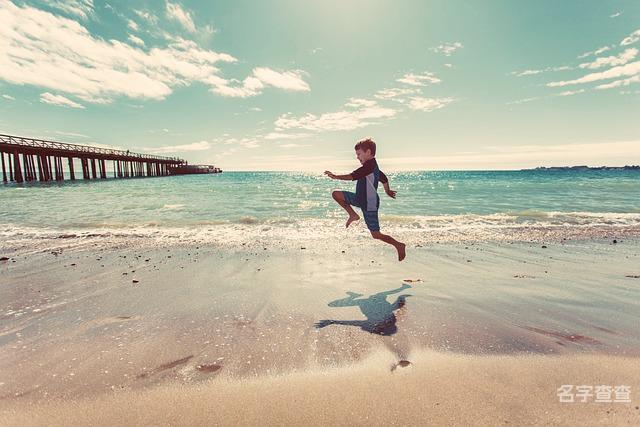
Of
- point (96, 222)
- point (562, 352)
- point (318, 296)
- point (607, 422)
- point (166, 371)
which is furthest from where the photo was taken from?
point (96, 222)

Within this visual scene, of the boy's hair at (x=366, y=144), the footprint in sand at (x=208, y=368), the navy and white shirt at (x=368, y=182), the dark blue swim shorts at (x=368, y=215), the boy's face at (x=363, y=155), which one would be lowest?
the footprint in sand at (x=208, y=368)

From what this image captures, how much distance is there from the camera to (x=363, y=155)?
5.01 metres

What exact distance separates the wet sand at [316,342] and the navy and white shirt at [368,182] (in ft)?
4.12

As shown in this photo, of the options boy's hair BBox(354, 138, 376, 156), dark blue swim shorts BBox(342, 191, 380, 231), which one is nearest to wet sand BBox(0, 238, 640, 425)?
dark blue swim shorts BBox(342, 191, 380, 231)

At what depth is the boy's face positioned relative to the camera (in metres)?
5.00

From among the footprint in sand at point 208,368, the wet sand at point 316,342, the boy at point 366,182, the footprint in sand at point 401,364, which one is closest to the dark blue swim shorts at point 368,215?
the boy at point 366,182

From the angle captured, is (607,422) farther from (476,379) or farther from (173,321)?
(173,321)

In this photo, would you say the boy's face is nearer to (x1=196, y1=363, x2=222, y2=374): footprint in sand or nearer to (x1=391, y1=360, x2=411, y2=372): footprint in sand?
(x1=391, y1=360, x2=411, y2=372): footprint in sand

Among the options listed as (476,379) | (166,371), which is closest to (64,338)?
(166,371)

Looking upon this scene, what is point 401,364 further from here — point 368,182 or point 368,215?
point 368,182

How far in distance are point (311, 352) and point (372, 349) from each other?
565 millimetres

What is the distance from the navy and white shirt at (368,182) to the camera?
5012mm

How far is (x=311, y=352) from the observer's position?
2984mm

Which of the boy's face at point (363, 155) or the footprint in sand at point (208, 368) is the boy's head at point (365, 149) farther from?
Result: the footprint in sand at point (208, 368)
